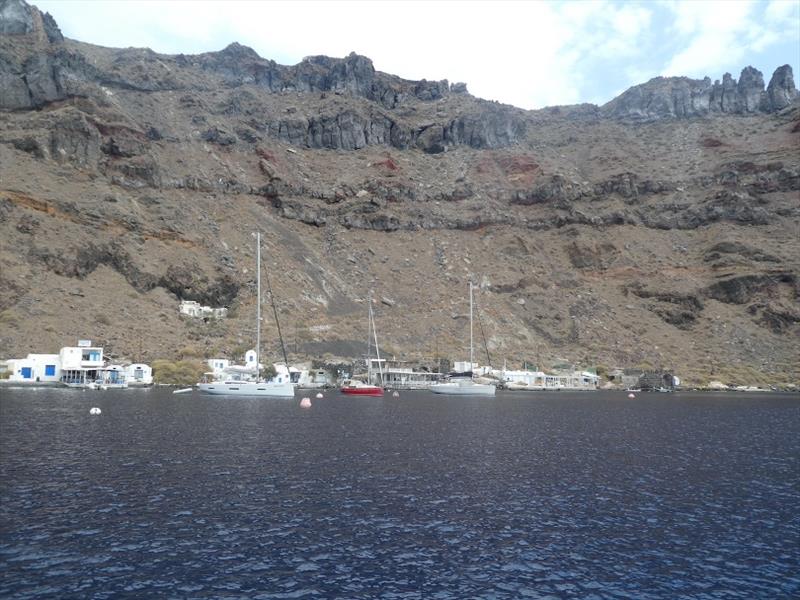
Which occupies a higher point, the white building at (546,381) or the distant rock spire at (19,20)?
the distant rock spire at (19,20)

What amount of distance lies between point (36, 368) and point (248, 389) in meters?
31.2

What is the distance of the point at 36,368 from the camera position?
88.3 meters

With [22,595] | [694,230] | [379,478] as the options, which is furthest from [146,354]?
[694,230]

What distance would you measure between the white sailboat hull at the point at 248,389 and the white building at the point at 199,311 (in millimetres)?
32367

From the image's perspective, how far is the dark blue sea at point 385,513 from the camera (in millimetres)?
17906

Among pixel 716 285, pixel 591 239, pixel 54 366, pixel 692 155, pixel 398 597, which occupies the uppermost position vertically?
pixel 692 155

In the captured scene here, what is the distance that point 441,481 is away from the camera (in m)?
30.6

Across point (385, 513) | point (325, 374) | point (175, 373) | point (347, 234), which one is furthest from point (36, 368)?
point (347, 234)

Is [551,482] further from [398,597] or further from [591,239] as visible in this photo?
[591,239]

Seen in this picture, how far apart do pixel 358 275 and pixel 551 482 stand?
114m

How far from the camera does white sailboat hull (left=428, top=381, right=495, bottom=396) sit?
101m

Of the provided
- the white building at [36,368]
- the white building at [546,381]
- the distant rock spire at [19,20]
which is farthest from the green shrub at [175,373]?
the distant rock spire at [19,20]

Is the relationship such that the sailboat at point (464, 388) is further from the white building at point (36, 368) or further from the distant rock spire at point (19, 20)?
the distant rock spire at point (19, 20)

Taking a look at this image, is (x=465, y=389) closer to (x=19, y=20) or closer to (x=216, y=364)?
(x=216, y=364)
